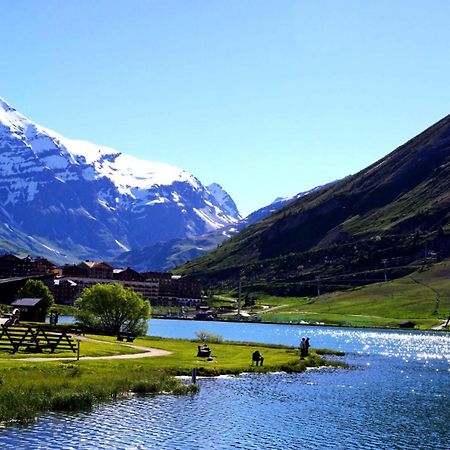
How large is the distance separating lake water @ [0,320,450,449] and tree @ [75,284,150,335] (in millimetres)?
45646

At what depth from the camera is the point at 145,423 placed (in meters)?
50.0

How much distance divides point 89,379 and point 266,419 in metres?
15.9

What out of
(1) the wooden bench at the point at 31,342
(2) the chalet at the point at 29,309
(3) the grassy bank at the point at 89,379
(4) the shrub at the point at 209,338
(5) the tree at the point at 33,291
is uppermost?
(5) the tree at the point at 33,291

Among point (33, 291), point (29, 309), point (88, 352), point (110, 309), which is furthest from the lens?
point (33, 291)

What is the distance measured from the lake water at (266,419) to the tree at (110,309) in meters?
45.6

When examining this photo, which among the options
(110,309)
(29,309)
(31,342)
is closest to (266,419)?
(31,342)

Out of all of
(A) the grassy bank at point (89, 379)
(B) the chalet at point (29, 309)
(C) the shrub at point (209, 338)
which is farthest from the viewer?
(C) the shrub at point (209, 338)

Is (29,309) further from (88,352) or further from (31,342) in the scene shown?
(31,342)

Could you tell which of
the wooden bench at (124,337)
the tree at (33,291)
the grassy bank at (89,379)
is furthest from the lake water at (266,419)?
the tree at (33,291)

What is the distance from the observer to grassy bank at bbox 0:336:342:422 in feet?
165

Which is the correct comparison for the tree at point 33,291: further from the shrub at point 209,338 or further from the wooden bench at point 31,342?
the wooden bench at point 31,342

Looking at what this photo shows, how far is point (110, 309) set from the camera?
125250 millimetres

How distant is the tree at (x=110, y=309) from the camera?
409 ft

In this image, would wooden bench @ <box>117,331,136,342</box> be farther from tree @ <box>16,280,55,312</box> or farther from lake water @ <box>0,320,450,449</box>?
tree @ <box>16,280,55,312</box>
